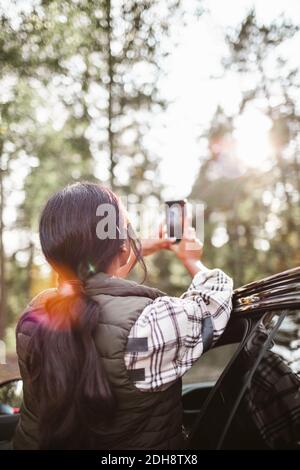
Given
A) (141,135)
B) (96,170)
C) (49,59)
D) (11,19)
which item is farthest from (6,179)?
(11,19)

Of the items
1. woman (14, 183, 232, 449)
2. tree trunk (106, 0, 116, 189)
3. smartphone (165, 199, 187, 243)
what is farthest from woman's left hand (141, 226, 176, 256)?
tree trunk (106, 0, 116, 189)

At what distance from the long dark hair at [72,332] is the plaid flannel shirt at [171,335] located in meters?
0.14

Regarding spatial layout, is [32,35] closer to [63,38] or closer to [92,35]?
[63,38]

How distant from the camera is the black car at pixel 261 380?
191cm

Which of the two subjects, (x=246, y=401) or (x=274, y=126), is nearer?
(x=246, y=401)

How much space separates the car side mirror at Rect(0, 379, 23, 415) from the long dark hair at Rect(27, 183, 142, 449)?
1.03 meters

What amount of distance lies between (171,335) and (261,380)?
18.0 inches

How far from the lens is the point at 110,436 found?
1983 mm

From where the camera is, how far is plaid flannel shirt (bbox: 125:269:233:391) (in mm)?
1819

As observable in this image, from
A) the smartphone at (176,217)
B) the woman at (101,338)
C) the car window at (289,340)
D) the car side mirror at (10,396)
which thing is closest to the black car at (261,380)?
the car window at (289,340)
